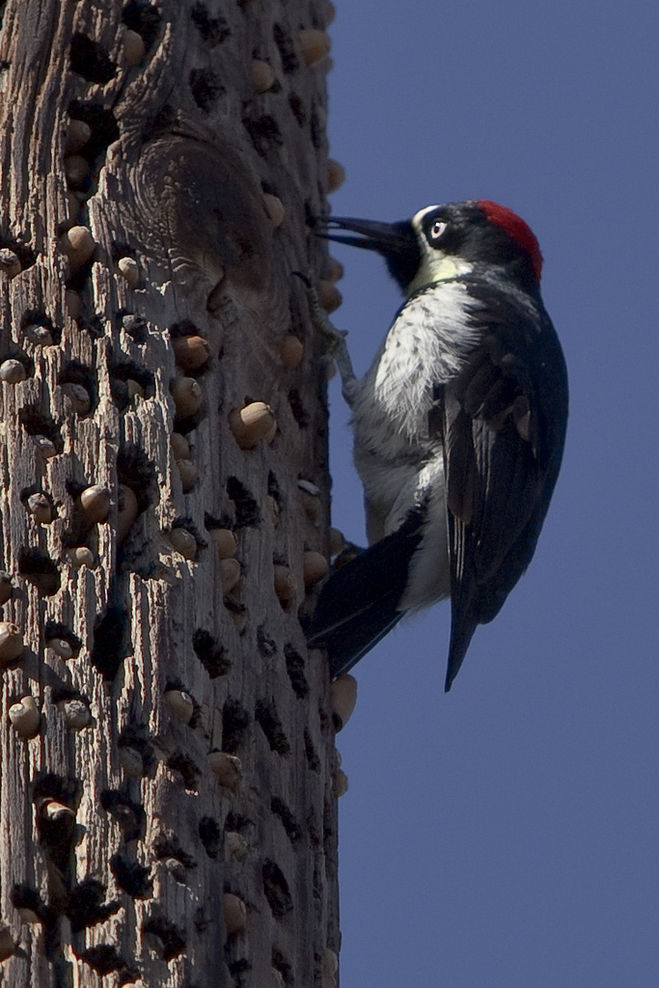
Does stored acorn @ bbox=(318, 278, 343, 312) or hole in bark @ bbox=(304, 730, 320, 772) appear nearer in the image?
hole in bark @ bbox=(304, 730, 320, 772)

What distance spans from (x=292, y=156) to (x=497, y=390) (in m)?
0.75

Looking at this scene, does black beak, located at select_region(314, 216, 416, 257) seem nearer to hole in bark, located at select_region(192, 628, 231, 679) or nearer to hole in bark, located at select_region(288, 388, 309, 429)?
hole in bark, located at select_region(288, 388, 309, 429)

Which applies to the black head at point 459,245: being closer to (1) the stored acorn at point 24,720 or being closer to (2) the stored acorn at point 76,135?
(2) the stored acorn at point 76,135

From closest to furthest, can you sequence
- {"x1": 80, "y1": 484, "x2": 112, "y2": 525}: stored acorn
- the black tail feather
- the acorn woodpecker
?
{"x1": 80, "y1": 484, "x2": 112, "y2": 525}: stored acorn < the black tail feather < the acorn woodpecker

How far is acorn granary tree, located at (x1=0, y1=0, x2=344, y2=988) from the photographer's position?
2158 mm

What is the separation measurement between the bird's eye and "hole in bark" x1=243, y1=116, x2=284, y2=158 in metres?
1.21

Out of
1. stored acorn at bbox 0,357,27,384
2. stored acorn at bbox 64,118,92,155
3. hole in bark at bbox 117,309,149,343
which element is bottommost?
stored acorn at bbox 0,357,27,384

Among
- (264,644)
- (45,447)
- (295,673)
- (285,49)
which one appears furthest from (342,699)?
(285,49)

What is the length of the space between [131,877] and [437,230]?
2.55 m

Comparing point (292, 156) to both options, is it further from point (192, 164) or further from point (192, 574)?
point (192, 574)

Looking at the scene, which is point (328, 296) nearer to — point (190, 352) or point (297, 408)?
point (297, 408)

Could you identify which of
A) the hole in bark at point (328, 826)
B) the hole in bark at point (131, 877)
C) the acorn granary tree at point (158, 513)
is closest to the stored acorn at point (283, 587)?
the acorn granary tree at point (158, 513)

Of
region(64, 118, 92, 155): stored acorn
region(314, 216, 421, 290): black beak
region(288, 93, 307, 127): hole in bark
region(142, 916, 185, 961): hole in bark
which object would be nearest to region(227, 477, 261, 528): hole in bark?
region(64, 118, 92, 155): stored acorn

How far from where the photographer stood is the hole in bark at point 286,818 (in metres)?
2.47
